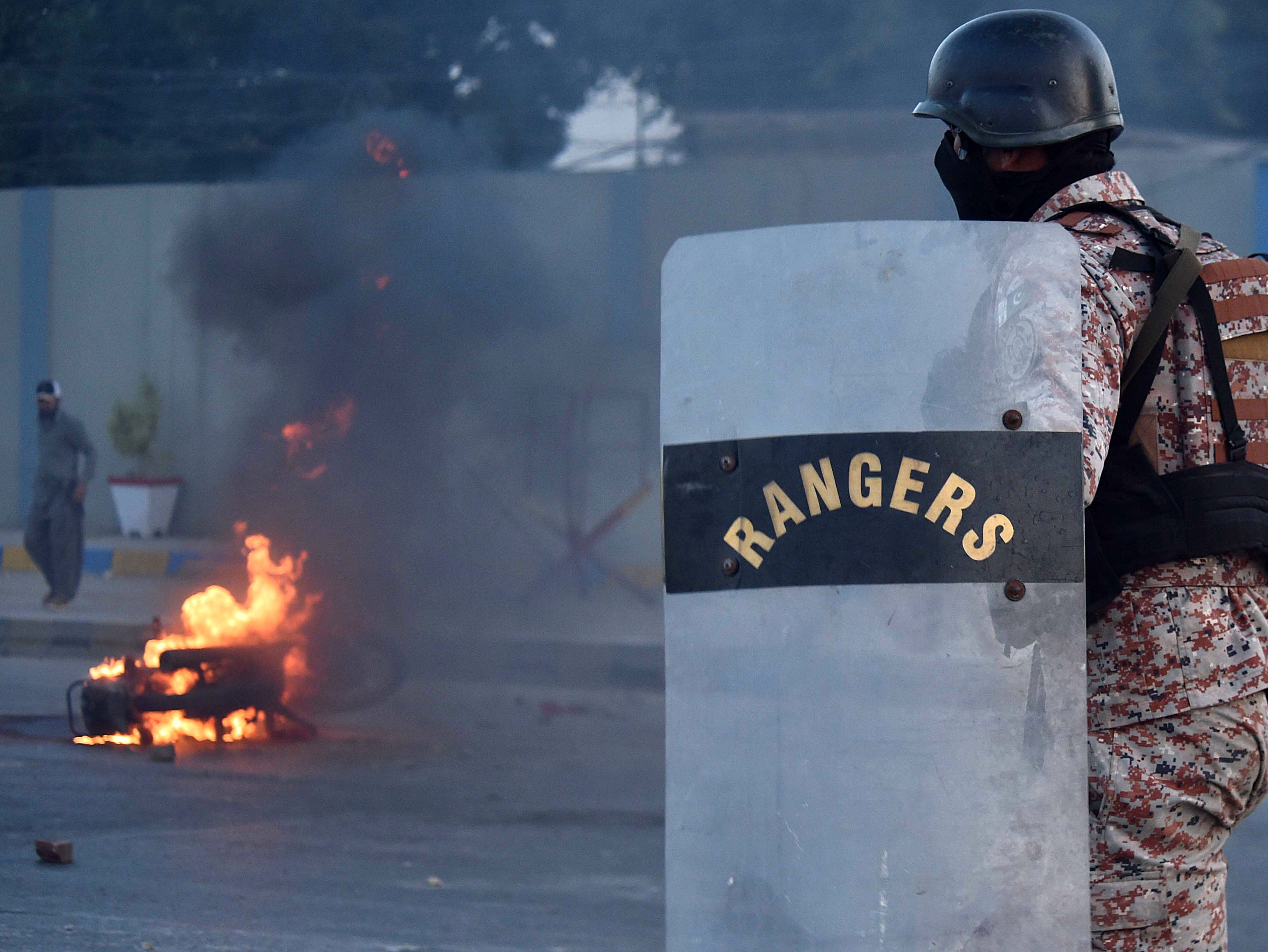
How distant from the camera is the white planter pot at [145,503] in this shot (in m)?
13.9

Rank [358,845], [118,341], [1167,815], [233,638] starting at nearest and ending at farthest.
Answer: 1. [1167,815]
2. [358,845]
3. [233,638]
4. [118,341]

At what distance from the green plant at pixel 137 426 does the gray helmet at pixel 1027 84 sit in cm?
1317

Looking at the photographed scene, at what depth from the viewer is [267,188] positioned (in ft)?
41.6

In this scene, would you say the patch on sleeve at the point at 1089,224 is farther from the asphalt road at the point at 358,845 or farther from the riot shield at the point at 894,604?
the asphalt road at the point at 358,845

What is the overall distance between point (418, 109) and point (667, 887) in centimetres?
1311

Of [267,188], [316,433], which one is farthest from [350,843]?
[267,188]

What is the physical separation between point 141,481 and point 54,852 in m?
10.3

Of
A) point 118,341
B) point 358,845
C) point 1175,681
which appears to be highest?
point 118,341

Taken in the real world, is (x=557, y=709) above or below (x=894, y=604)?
below

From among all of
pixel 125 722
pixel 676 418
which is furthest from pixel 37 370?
pixel 676 418

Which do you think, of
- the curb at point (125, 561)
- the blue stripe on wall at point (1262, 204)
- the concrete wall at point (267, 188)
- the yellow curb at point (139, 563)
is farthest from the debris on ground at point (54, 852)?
the blue stripe on wall at point (1262, 204)

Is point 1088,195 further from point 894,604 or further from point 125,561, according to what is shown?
point 125,561

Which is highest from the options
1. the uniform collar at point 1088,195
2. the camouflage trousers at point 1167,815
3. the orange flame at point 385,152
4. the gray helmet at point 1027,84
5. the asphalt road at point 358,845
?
the orange flame at point 385,152

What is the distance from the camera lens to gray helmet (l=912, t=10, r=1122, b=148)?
172 centimetres
